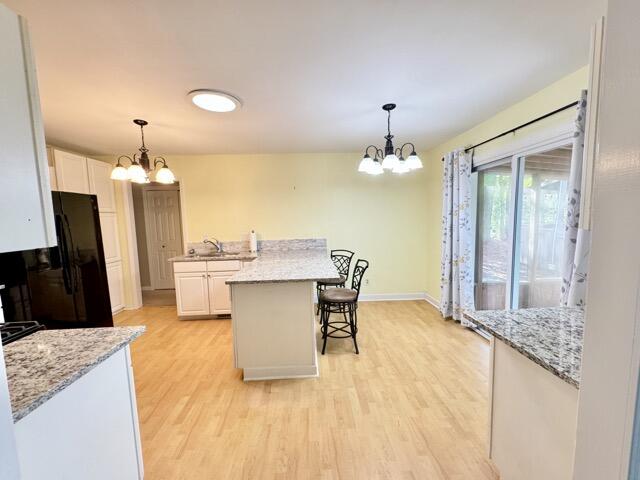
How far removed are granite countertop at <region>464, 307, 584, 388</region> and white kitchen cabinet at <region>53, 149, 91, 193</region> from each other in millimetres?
4382

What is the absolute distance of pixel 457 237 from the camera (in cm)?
340

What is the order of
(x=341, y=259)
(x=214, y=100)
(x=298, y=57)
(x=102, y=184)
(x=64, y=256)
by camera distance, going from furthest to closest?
(x=341, y=259)
(x=102, y=184)
(x=64, y=256)
(x=214, y=100)
(x=298, y=57)

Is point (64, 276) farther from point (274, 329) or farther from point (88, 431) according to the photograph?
point (88, 431)

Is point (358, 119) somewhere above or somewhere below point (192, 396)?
above

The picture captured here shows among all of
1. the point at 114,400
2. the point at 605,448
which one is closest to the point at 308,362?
the point at 114,400

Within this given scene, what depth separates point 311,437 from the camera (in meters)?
1.75

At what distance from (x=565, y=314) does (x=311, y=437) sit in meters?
1.62

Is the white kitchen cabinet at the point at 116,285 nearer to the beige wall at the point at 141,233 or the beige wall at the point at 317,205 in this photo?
the beige wall at the point at 317,205

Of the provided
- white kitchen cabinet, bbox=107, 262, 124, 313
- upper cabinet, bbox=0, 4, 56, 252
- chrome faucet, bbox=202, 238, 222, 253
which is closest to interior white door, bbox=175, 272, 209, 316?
chrome faucet, bbox=202, 238, 222, 253

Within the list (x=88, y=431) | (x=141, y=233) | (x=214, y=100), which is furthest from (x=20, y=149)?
(x=141, y=233)

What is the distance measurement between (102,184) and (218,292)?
226cm

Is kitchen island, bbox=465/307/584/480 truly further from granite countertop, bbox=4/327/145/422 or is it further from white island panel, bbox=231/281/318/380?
granite countertop, bbox=4/327/145/422

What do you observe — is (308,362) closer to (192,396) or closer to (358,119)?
A: (192,396)

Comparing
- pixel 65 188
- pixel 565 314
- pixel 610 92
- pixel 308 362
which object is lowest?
pixel 308 362
